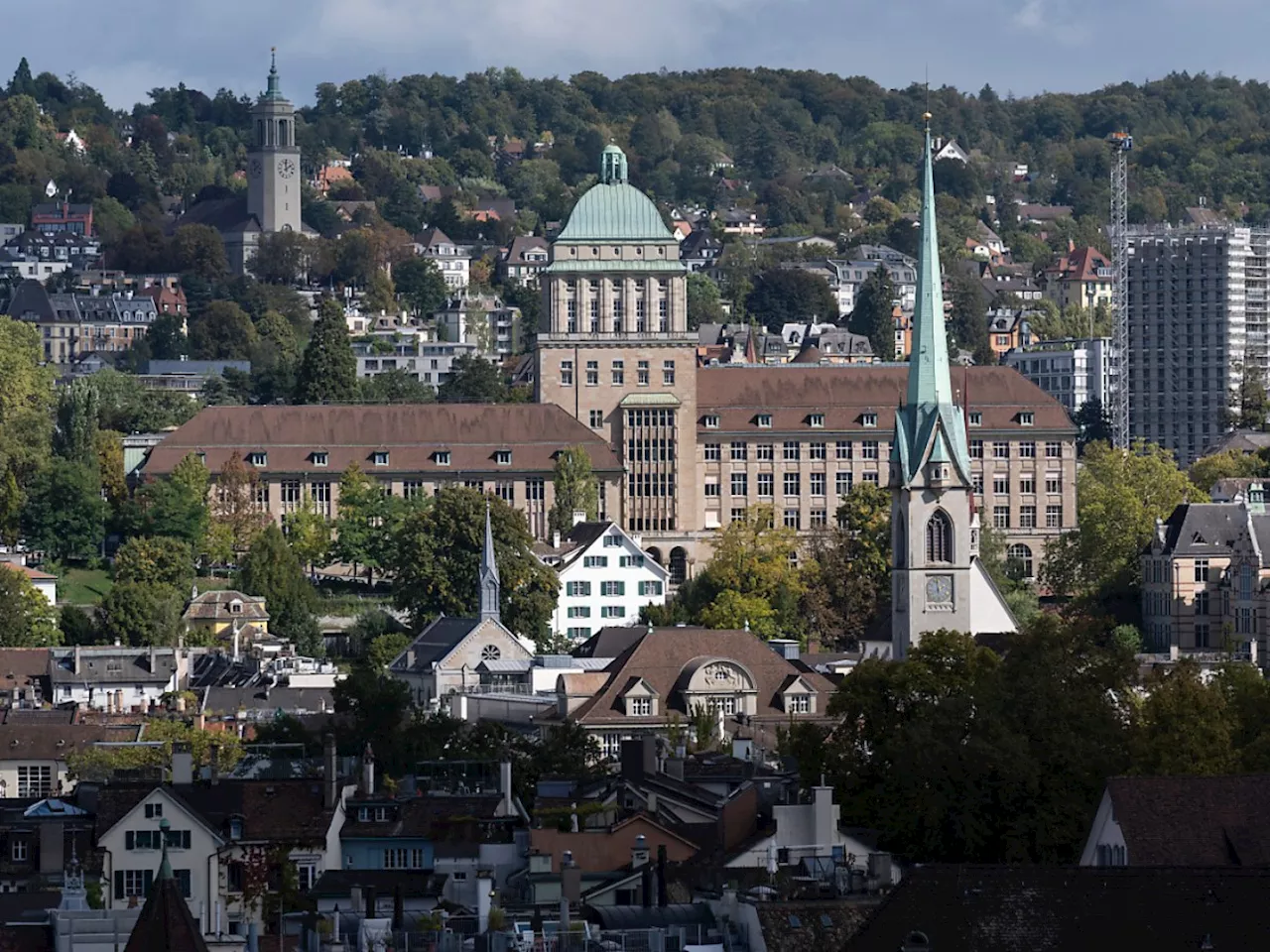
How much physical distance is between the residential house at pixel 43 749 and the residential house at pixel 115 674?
20.2 metres

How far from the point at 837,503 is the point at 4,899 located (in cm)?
11042

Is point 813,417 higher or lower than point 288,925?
higher

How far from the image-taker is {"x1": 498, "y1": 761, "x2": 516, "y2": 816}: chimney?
79.8 metres

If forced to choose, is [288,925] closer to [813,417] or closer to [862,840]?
[862,840]

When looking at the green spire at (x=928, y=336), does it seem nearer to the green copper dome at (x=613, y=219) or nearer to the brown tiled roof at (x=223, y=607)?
the brown tiled roof at (x=223, y=607)

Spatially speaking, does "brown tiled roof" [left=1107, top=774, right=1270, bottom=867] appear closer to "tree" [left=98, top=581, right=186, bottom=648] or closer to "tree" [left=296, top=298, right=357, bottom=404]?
"tree" [left=98, top=581, right=186, bottom=648]

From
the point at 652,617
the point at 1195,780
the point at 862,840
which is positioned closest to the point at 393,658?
the point at 652,617

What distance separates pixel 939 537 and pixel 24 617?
1287 inches

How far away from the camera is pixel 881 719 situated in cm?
8850

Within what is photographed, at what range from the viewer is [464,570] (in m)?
157

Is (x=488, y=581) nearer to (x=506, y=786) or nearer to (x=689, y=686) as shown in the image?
(x=689, y=686)

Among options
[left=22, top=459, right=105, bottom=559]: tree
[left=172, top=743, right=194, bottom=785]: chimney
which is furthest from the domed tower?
[left=172, top=743, right=194, bottom=785]: chimney

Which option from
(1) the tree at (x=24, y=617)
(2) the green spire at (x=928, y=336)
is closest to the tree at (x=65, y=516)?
(1) the tree at (x=24, y=617)

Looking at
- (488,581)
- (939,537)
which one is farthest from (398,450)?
(939,537)
